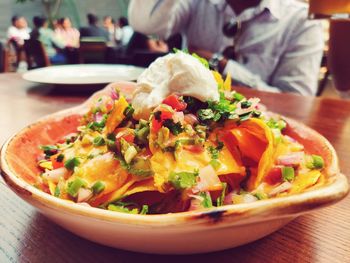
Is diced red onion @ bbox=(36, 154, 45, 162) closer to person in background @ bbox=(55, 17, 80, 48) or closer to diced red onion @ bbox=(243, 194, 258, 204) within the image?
diced red onion @ bbox=(243, 194, 258, 204)

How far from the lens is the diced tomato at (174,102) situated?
706mm

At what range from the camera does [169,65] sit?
2.47 feet

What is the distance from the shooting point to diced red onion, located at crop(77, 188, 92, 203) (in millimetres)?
575

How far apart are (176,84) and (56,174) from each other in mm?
302

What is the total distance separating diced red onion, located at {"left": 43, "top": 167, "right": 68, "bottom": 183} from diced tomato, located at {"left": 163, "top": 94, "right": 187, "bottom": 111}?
0.24 m

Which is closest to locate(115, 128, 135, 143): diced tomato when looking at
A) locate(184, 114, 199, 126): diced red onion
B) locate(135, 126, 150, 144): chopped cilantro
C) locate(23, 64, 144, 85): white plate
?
locate(135, 126, 150, 144): chopped cilantro

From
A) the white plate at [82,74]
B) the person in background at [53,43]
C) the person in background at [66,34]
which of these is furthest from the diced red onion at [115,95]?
the person in background at [66,34]

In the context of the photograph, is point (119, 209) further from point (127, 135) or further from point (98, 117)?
point (98, 117)

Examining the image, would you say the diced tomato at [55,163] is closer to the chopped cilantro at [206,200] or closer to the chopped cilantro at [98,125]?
the chopped cilantro at [98,125]

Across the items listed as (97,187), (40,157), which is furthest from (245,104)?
(40,157)

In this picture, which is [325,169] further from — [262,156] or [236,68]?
[236,68]

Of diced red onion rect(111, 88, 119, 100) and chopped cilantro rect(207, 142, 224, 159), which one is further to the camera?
diced red onion rect(111, 88, 119, 100)

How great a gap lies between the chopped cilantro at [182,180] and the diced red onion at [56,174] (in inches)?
9.5

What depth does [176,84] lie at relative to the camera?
0.73 m
